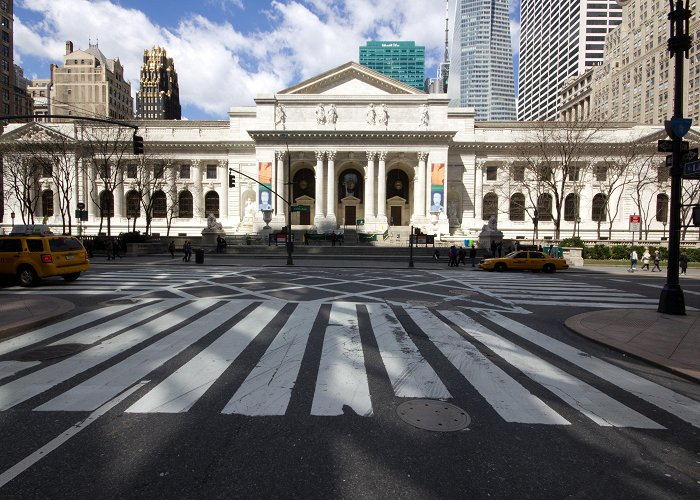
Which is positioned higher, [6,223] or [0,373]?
[6,223]

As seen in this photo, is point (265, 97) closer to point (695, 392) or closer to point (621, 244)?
point (621, 244)

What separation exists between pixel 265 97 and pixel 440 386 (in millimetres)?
51997

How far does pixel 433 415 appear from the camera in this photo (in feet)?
13.1

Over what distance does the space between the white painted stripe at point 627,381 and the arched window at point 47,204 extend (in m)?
71.6

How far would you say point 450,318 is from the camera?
8.94 meters

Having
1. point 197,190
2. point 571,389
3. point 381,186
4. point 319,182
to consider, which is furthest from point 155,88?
point 571,389

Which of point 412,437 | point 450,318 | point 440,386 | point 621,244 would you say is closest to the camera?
point 412,437

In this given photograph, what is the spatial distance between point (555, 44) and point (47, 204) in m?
163

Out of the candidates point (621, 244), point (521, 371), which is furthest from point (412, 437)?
point (621, 244)

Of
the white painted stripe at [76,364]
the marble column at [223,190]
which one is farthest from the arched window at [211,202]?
the white painted stripe at [76,364]

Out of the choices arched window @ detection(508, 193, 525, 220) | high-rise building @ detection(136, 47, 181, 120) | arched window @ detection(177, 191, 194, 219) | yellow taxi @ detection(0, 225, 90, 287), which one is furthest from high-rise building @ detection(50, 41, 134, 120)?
yellow taxi @ detection(0, 225, 90, 287)

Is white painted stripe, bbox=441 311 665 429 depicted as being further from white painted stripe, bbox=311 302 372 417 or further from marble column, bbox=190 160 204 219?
marble column, bbox=190 160 204 219

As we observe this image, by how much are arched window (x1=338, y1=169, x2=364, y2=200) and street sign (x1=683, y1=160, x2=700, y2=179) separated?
46.1 m

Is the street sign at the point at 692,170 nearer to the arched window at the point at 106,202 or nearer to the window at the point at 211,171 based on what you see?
the arched window at the point at 106,202
